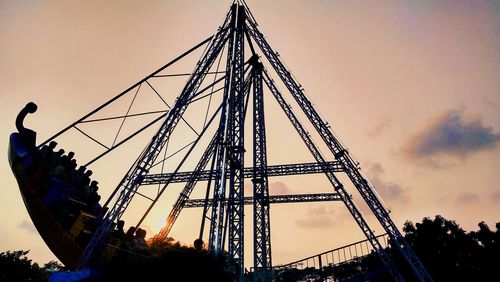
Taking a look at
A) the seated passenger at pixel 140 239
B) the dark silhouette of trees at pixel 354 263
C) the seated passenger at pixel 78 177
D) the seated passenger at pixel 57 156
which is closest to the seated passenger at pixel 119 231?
the seated passenger at pixel 140 239

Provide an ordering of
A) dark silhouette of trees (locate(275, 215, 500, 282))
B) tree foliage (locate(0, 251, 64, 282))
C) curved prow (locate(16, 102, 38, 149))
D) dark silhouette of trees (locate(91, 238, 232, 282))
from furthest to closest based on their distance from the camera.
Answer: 1. tree foliage (locate(0, 251, 64, 282))
2. dark silhouette of trees (locate(275, 215, 500, 282))
3. curved prow (locate(16, 102, 38, 149))
4. dark silhouette of trees (locate(91, 238, 232, 282))

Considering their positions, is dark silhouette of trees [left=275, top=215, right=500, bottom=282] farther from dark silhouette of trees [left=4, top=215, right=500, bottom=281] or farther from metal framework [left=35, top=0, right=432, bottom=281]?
metal framework [left=35, top=0, right=432, bottom=281]

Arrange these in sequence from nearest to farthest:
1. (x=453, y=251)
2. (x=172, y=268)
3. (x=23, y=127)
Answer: (x=172, y=268) → (x=23, y=127) → (x=453, y=251)

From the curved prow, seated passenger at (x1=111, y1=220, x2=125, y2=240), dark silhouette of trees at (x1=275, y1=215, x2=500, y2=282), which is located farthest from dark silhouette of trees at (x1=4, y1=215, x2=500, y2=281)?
the curved prow

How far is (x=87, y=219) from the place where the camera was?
12.0 meters

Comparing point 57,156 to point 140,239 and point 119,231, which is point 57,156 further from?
point 140,239

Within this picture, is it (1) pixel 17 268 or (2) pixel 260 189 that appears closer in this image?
(2) pixel 260 189

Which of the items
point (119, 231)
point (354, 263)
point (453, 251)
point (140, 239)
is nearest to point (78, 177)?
point (119, 231)

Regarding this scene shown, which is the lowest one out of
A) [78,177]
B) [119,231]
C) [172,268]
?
[172,268]

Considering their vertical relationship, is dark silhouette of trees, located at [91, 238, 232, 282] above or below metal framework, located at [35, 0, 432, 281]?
below

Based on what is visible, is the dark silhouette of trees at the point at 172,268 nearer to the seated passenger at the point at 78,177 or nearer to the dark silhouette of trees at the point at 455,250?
the seated passenger at the point at 78,177

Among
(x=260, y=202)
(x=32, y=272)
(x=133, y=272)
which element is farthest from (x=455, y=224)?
(x=32, y=272)

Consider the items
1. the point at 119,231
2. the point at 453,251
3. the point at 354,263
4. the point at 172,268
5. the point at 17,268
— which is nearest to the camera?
the point at 172,268

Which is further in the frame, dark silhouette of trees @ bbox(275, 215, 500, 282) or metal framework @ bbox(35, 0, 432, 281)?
dark silhouette of trees @ bbox(275, 215, 500, 282)
